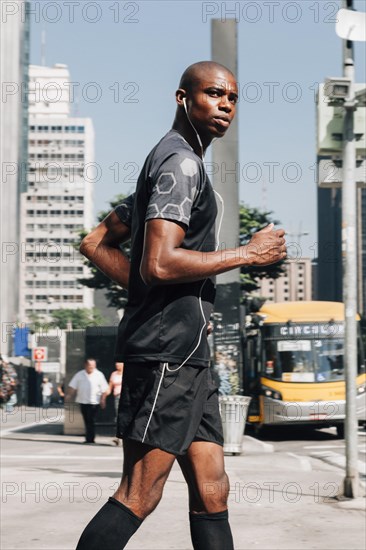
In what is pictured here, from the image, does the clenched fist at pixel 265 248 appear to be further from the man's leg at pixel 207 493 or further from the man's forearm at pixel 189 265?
the man's leg at pixel 207 493

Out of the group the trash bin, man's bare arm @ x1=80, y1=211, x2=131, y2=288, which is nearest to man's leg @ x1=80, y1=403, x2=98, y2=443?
the trash bin

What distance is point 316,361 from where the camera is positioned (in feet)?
72.8

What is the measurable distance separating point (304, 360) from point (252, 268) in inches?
666

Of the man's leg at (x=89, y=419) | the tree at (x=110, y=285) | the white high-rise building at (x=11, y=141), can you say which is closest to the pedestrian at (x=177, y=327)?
the man's leg at (x=89, y=419)

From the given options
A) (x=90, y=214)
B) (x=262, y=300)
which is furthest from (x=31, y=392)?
(x=90, y=214)

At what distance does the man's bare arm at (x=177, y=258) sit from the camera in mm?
3117

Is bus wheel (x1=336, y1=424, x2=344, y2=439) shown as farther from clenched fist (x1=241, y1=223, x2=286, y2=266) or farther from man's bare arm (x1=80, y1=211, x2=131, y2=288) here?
clenched fist (x1=241, y1=223, x2=286, y2=266)

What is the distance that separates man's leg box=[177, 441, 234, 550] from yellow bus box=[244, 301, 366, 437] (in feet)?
58.0

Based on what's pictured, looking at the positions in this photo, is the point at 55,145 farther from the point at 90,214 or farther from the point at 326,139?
the point at 326,139

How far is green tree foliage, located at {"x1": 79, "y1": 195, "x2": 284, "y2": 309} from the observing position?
40875mm

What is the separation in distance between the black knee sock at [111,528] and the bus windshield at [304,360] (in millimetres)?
18939

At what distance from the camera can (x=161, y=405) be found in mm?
3213

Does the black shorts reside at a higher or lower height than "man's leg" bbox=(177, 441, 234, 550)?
higher

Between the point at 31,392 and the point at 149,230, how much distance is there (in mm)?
60009
